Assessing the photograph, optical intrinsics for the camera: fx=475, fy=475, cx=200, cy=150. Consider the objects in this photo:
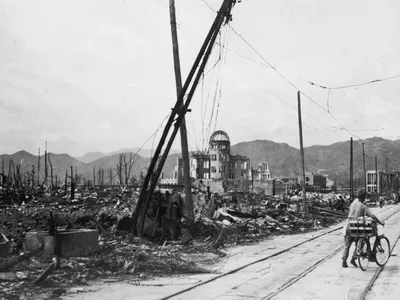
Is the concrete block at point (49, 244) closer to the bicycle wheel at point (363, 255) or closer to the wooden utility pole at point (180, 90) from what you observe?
the wooden utility pole at point (180, 90)

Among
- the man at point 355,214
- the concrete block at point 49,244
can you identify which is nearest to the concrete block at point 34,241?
the concrete block at point 49,244

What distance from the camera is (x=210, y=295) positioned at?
7.88 metres

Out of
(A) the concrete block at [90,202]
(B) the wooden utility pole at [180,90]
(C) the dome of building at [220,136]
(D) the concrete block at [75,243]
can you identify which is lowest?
(A) the concrete block at [90,202]

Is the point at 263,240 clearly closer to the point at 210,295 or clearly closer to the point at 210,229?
the point at 210,229

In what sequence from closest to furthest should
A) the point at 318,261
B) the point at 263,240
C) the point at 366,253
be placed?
1. the point at 366,253
2. the point at 318,261
3. the point at 263,240

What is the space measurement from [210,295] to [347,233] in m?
4.22

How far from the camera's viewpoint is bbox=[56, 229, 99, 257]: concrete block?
11.1m

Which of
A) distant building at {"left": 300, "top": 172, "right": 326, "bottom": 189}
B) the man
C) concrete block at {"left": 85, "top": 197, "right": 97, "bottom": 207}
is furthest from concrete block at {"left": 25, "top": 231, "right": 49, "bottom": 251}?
distant building at {"left": 300, "top": 172, "right": 326, "bottom": 189}

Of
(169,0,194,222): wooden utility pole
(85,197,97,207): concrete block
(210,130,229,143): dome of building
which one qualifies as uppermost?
(210,130,229,143): dome of building

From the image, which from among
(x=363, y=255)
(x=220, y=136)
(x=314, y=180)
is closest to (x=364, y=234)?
(x=363, y=255)

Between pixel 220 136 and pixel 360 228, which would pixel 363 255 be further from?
pixel 220 136

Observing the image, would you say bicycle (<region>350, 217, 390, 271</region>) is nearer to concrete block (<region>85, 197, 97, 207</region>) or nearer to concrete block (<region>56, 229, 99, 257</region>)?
concrete block (<region>56, 229, 99, 257</region>)

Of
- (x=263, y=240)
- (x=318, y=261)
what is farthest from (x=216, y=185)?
(x=318, y=261)

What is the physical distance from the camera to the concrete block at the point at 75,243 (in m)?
11.1
